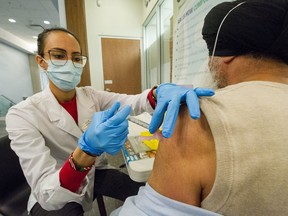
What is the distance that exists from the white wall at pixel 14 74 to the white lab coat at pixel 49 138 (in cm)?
478

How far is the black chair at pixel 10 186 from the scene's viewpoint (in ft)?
2.97

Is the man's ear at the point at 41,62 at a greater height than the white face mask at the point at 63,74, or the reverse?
the man's ear at the point at 41,62

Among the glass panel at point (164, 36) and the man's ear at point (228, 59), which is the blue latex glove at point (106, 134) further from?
the glass panel at point (164, 36)

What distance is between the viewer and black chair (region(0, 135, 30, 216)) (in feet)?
2.97

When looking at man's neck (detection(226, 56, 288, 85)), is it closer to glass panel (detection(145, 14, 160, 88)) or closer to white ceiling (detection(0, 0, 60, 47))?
glass panel (detection(145, 14, 160, 88))

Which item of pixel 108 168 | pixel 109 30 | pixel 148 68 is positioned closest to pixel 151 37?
pixel 148 68

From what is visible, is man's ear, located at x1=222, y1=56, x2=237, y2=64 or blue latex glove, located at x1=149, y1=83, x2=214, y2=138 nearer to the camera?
blue latex glove, located at x1=149, y1=83, x2=214, y2=138

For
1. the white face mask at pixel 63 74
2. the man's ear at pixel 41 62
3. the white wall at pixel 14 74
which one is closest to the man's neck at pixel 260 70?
the white face mask at pixel 63 74

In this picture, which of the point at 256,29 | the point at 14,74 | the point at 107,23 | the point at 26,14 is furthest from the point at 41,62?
the point at 14,74

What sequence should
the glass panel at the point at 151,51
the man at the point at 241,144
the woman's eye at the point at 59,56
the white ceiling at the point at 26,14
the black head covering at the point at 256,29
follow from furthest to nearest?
1. the white ceiling at the point at 26,14
2. the glass panel at the point at 151,51
3. the woman's eye at the point at 59,56
4. the black head covering at the point at 256,29
5. the man at the point at 241,144

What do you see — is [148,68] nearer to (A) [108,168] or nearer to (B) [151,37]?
(B) [151,37]

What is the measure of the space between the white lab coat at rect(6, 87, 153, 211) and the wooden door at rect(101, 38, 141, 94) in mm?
2309

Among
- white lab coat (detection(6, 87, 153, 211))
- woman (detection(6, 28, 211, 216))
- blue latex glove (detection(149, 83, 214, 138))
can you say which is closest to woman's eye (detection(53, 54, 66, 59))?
woman (detection(6, 28, 211, 216))

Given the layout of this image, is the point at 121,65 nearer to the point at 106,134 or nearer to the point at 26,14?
the point at 26,14
